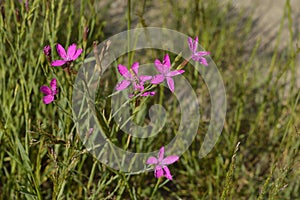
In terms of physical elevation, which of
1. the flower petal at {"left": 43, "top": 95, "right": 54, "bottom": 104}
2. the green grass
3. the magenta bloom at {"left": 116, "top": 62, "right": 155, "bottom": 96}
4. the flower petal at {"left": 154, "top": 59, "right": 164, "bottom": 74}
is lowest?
the green grass

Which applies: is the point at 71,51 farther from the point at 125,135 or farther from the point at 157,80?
the point at 125,135

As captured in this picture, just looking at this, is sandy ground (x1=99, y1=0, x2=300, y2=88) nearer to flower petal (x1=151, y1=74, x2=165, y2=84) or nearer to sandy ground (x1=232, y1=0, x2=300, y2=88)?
sandy ground (x1=232, y1=0, x2=300, y2=88)

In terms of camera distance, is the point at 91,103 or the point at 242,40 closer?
the point at 91,103

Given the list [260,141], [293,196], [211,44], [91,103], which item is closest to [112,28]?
[211,44]

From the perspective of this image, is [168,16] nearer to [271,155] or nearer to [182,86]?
[182,86]

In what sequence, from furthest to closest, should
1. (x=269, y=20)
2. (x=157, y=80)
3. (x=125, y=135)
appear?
(x=269, y=20), (x=125, y=135), (x=157, y=80)

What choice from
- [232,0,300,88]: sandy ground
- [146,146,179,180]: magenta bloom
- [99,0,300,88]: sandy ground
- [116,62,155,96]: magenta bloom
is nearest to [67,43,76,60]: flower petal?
[116,62,155,96]: magenta bloom

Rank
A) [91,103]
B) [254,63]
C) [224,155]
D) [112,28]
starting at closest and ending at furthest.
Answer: [91,103], [224,155], [254,63], [112,28]

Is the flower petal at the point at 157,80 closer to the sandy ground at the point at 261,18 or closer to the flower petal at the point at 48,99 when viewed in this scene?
the flower petal at the point at 48,99

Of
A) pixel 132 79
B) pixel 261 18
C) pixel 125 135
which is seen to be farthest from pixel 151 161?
pixel 261 18
